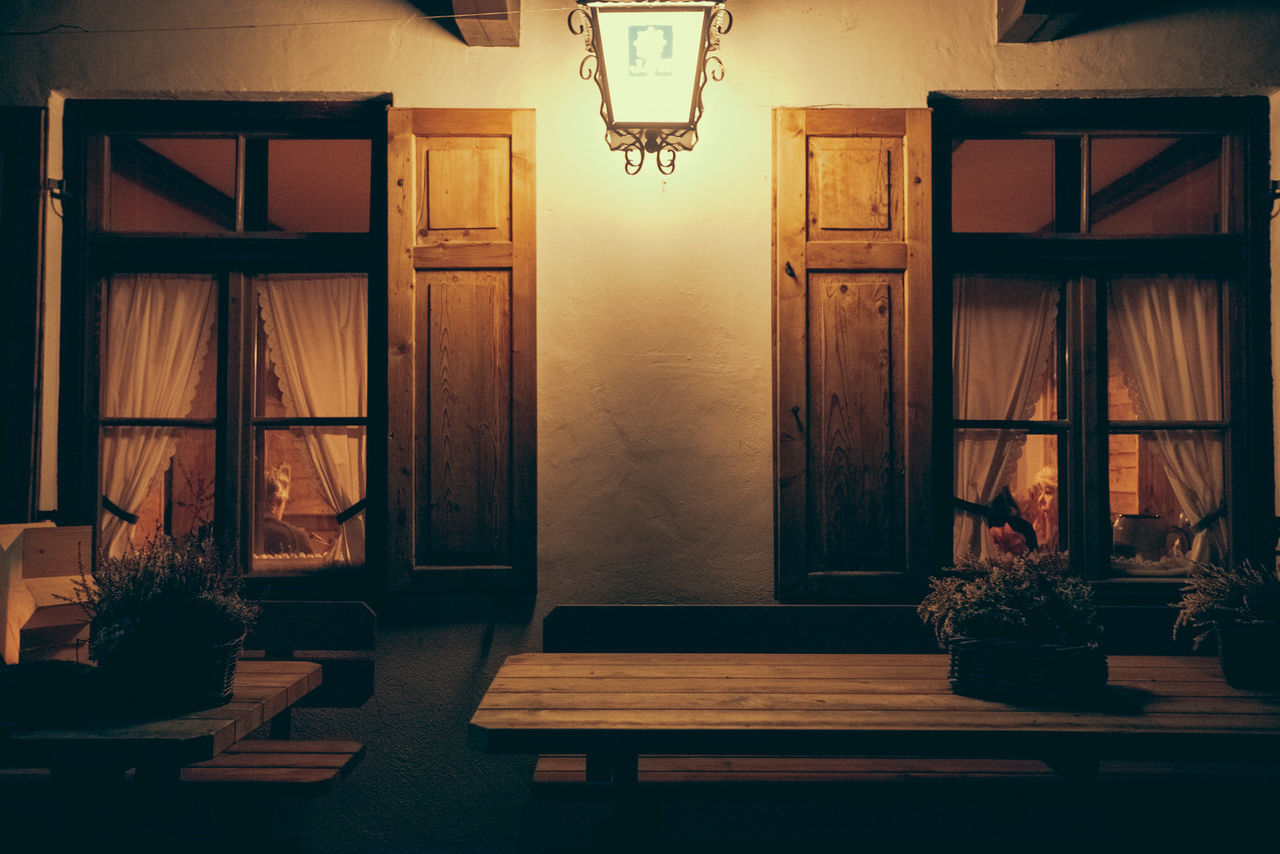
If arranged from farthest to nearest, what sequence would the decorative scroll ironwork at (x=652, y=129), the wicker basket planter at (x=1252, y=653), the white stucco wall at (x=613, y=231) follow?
the white stucco wall at (x=613, y=231), the decorative scroll ironwork at (x=652, y=129), the wicker basket planter at (x=1252, y=653)

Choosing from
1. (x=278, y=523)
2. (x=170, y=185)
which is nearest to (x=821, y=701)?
(x=278, y=523)

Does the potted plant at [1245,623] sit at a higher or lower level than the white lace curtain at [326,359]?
lower

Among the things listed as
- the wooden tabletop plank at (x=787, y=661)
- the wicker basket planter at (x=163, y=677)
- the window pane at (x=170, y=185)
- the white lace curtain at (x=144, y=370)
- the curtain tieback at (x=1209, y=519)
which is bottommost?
the wooden tabletop plank at (x=787, y=661)

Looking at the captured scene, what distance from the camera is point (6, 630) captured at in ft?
8.97

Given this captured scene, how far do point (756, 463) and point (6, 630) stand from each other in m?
2.55

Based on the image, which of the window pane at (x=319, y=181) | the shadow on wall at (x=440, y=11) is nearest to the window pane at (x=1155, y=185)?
the shadow on wall at (x=440, y=11)

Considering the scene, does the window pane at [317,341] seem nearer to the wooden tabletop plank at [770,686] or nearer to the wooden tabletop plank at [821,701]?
the wooden tabletop plank at [770,686]

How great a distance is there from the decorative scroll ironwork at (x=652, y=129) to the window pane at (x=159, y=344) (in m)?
1.73

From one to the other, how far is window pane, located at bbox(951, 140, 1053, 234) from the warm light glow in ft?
4.34

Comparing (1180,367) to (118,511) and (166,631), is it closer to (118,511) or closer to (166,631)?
(166,631)

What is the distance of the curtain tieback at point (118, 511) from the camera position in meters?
3.39

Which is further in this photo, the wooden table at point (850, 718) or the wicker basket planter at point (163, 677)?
the wicker basket planter at point (163, 677)

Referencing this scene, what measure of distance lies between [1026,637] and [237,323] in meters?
3.00

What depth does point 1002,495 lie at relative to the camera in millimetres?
3412
